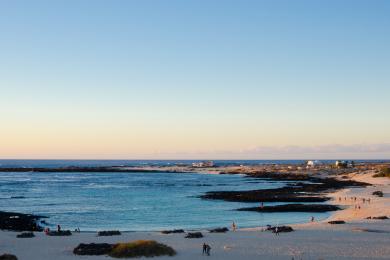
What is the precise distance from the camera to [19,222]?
52.6 metres

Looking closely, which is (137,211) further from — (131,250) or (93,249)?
(131,250)

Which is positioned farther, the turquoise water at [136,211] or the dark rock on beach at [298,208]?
the dark rock on beach at [298,208]

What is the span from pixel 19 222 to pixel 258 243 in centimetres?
2671

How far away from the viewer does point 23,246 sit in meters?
35.9

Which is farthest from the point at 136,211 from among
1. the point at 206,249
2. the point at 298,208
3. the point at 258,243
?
the point at 206,249

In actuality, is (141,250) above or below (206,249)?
above

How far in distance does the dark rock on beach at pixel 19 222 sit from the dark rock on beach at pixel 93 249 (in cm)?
1685

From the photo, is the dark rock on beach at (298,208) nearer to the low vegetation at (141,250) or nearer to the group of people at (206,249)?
the group of people at (206,249)

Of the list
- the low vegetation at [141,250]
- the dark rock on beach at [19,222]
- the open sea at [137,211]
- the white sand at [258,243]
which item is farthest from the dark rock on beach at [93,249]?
the dark rock on beach at [19,222]

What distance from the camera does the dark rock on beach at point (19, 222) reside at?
4875 cm

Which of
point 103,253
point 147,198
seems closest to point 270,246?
point 103,253

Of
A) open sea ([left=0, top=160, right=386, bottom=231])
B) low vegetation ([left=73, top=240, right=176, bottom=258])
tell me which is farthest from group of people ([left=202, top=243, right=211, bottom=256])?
open sea ([left=0, top=160, right=386, bottom=231])

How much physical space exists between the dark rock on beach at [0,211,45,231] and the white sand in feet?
17.2

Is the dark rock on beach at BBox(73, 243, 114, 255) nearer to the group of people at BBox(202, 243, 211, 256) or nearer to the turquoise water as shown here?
the group of people at BBox(202, 243, 211, 256)
